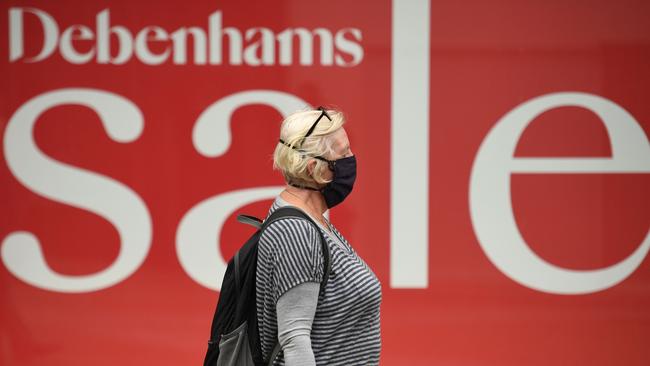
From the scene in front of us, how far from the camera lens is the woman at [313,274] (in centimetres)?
176

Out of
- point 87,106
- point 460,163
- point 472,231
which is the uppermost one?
point 87,106

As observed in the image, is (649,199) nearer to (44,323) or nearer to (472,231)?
(472,231)

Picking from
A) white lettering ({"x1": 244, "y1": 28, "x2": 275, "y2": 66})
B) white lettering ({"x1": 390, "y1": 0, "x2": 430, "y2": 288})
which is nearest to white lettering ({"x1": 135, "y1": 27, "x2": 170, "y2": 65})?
white lettering ({"x1": 244, "y1": 28, "x2": 275, "y2": 66})

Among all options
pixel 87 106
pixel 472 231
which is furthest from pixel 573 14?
pixel 87 106

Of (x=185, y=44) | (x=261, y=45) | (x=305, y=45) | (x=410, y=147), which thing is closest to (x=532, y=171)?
(x=410, y=147)

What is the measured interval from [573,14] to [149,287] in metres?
2.10

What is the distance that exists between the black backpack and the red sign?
1.57 meters

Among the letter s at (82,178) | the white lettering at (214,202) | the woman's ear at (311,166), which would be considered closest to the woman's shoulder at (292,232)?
the woman's ear at (311,166)

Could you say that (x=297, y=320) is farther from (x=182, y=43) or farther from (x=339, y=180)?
(x=182, y=43)

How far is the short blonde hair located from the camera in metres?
1.87

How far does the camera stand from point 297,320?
69.3 inches

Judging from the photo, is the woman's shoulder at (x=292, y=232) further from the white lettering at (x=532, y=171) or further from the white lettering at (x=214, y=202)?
the white lettering at (x=532, y=171)

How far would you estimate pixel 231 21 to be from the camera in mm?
3469

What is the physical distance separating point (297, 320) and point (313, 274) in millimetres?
102
